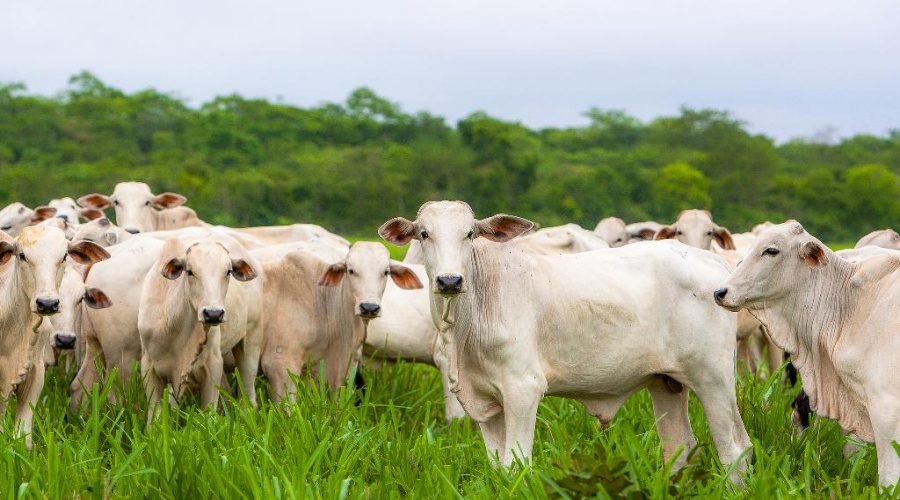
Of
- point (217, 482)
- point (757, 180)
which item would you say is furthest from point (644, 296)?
point (757, 180)

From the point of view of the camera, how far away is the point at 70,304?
7.26 metres

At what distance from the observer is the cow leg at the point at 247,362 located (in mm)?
7938

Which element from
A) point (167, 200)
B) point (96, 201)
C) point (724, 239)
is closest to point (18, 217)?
point (96, 201)

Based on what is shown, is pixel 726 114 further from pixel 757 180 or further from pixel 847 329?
pixel 847 329

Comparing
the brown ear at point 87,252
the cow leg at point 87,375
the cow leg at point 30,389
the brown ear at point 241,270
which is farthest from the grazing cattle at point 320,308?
the cow leg at point 30,389

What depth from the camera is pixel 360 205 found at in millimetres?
51156

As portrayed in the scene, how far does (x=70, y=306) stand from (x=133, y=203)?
493 cm

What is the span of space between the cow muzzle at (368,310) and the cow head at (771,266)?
8.92 ft

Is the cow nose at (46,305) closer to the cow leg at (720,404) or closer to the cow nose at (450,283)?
the cow nose at (450,283)

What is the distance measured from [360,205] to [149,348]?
4398cm

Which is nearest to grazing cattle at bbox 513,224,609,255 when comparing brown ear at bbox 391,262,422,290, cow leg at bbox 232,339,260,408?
brown ear at bbox 391,262,422,290

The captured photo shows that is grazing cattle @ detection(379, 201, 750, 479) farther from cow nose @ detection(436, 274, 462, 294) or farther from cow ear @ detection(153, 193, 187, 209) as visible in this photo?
cow ear @ detection(153, 193, 187, 209)

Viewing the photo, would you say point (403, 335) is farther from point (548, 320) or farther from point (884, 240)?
point (884, 240)

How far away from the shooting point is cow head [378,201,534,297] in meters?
5.25
